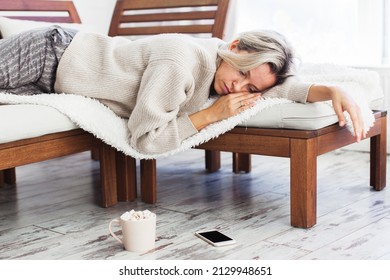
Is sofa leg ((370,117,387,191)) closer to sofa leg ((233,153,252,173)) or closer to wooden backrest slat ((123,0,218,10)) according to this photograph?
sofa leg ((233,153,252,173))

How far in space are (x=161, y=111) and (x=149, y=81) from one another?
101mm

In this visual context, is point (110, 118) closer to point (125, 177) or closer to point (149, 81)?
point (149, 81)

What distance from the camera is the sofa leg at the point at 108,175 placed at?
6.96ft

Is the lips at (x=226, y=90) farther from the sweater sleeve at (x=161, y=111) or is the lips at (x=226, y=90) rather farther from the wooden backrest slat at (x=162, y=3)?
the wooden backrest slat at (x=162, y=3)

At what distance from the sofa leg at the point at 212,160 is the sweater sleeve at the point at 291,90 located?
2.60 ft

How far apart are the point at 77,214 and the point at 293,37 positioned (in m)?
1.83

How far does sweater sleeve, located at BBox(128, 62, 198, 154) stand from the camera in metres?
1.86

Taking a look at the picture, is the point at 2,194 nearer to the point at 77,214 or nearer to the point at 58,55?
the point at 77,214

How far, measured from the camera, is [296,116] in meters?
1.82

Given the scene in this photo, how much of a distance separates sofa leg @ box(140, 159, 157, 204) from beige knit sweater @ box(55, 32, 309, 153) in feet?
0.73

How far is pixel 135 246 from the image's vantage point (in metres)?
1.66

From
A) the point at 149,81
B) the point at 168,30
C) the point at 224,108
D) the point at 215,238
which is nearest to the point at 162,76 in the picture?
the point at 149,81
